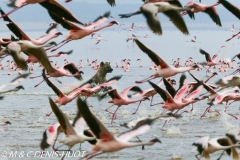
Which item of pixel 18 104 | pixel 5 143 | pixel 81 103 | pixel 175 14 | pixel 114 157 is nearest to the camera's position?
pixel 81 103

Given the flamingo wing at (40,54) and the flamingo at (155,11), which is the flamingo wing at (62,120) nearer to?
the flamingo wing at (40,54)

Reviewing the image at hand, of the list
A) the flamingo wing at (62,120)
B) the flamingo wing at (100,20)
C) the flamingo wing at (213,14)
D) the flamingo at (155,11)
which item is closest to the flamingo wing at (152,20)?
the flamingo at (155,11)

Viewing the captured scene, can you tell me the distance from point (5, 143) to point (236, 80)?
8464 mm

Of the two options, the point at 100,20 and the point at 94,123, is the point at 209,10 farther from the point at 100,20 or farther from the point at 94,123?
the point at 94,123

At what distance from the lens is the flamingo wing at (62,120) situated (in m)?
7.20

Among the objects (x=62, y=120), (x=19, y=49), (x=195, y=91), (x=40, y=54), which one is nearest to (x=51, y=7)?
(x=40, y=54)

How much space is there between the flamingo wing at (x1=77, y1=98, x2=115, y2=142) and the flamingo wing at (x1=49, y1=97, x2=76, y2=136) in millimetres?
618

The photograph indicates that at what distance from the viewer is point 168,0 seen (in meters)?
7.66

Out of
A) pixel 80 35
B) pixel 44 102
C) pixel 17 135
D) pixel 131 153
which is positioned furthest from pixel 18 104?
pixel 80 35

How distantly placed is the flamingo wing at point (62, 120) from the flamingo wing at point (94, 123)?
2.03 ft

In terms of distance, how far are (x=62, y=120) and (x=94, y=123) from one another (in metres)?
0.92

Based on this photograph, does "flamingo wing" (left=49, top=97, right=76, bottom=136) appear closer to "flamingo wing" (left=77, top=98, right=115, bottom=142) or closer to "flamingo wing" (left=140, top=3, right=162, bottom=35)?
"flamingo wing" (left=77, top=98, right=115, bottom=142)

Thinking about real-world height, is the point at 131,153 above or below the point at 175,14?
below

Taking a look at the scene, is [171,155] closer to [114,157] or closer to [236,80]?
[114,157]
